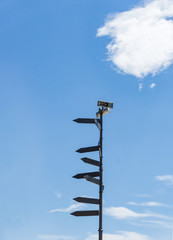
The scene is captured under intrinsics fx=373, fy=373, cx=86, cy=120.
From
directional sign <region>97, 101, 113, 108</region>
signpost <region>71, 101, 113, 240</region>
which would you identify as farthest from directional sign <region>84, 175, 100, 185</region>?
directional sign <region>97, 101, 113, 108</region>

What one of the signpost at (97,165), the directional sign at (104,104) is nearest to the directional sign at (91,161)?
the signpost at (97,165)

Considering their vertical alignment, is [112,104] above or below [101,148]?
above

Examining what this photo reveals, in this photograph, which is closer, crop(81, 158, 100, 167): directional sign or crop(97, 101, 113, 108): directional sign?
crop(81, 158, 100, 167): directional sign

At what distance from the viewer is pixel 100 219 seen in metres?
11.5

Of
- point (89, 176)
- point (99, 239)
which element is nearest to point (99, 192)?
point (89, 176)

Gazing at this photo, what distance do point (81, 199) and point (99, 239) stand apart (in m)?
1.31

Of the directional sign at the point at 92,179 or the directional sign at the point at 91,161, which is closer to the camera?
the directional sign at the point at 92,179

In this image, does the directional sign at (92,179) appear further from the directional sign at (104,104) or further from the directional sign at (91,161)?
the directional sign at (104,104)

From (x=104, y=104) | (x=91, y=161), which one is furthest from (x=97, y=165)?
(x=104, y=104)

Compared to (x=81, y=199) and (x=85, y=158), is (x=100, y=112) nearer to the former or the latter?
(x=85, y=158)

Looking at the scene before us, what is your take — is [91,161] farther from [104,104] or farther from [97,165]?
[104,104]

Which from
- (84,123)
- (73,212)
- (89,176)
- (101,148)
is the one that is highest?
(84,123)

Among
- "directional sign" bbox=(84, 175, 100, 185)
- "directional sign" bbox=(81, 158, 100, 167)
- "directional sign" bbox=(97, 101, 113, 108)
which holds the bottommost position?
"directional sign" bbox=(84, 175, 100, 185)

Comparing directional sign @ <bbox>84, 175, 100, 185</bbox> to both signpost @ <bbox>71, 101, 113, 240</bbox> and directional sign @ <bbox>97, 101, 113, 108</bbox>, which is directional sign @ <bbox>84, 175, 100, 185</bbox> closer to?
signpost @ <bbox>71, 101, 113, 240</bbox>
